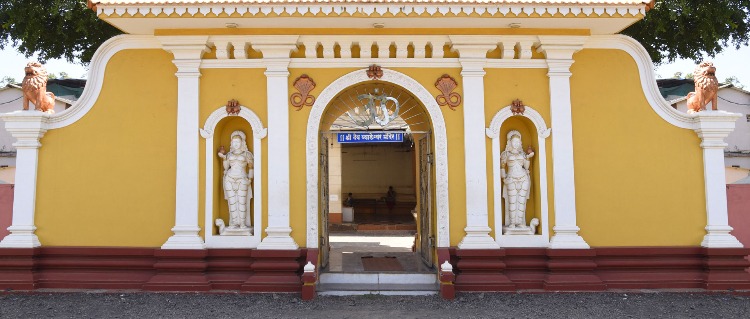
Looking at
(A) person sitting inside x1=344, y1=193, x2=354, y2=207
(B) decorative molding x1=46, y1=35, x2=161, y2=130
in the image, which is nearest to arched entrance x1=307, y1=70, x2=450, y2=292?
(B) decorative molding x1=46, y1=35, x2=161, y2=130

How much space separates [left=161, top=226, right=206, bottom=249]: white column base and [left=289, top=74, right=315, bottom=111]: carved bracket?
211 cm

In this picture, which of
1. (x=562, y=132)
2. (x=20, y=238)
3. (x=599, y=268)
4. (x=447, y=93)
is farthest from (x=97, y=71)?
(x=599, y=268)

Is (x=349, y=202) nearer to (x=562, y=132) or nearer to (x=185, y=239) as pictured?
(x=185, y=239)

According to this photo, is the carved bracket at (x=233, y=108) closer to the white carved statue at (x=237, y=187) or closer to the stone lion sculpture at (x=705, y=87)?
the white carved statue at (x=237, y=187)

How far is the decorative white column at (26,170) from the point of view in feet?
22.0

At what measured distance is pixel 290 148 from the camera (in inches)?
268

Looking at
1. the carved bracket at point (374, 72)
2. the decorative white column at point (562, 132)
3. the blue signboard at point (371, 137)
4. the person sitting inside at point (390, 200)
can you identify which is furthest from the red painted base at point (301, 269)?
the person sitting inside at point (390, 200)

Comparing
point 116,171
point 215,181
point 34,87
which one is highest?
point 34,87

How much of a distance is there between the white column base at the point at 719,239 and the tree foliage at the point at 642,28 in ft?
15.4

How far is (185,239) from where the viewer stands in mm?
6660

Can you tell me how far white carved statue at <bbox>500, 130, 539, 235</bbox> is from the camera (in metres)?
6.88

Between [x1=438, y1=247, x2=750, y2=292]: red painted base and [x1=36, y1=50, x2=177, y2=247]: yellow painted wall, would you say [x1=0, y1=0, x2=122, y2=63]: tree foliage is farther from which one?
[x1=438, y1=247, x2=750, y2=292]: red painted base

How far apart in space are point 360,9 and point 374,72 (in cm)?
95

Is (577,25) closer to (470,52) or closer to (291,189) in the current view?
(470,52)
